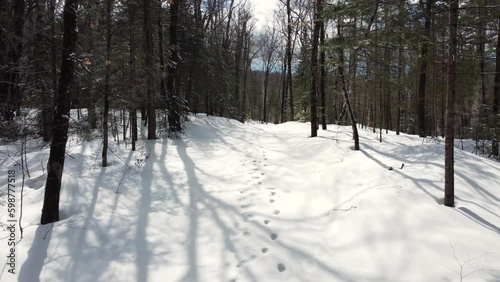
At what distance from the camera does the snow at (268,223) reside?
11.7 ft

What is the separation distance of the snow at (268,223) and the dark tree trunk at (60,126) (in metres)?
0.30

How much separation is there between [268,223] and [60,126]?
3.54 m

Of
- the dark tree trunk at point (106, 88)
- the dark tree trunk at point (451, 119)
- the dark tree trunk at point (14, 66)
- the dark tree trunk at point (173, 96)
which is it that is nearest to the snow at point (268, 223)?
the dark tree trunk at point (451, 119)

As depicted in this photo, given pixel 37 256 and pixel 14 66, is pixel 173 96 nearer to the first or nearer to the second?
pixel 14 66

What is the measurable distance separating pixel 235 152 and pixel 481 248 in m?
7.51

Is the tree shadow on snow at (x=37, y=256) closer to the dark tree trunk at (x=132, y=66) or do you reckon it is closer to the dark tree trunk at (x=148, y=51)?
the dark tree trunk at (x=132, y=66)

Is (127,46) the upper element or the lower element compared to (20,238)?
upper

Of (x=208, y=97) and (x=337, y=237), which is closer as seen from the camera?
(x=337, y=237)

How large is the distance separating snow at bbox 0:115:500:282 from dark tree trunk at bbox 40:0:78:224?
0.98 feet

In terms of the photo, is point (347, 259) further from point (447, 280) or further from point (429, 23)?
point (429, 23)

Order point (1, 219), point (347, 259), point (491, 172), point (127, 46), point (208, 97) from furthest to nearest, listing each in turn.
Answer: point (208, 97) < point (127, 46) < point (491, 172) < point (1, 219) < point (347, 259)

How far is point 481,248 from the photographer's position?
A: 3.44 metres

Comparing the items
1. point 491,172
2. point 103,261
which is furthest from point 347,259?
point 491,172

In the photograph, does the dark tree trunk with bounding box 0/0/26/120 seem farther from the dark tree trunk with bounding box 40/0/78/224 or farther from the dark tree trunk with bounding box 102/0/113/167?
the dark tree trunk with bounding box 102/0/113/167
